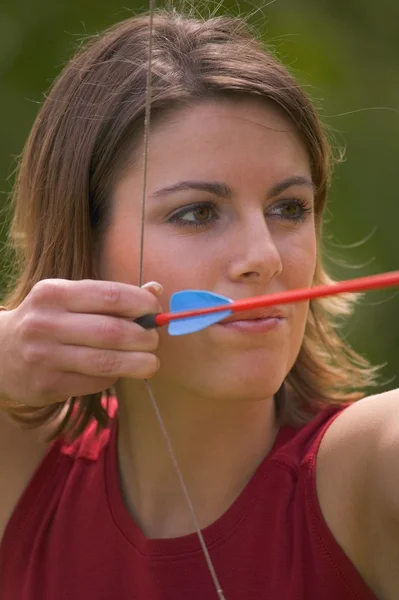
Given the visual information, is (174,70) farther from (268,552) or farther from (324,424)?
(268,552)

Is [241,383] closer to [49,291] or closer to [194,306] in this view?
[194,306]

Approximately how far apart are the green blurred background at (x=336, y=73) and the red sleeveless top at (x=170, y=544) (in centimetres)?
163

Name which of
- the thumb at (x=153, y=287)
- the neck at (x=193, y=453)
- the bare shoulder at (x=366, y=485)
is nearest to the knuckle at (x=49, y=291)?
the thumb at (x=153, y=287)

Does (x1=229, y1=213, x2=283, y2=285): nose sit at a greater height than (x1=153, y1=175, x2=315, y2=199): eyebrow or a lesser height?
lesser

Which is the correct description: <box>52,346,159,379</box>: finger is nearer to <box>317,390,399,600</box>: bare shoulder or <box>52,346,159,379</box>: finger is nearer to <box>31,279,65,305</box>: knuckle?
<box>31,279,65,305</box>: knuckle

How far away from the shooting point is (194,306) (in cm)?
112

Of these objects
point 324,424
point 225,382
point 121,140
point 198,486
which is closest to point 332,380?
point 324,424

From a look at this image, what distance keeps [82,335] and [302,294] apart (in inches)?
11.2

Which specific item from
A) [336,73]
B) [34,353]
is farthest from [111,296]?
[336,73]

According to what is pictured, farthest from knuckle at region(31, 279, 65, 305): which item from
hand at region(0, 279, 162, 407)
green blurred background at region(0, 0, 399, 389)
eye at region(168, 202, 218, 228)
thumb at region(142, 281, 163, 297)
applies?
green blurred background at region(0, 0, 399, 389)

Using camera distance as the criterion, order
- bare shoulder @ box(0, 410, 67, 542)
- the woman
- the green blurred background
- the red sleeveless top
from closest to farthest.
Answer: the woman → the red sleeveless top → bare shoulder @ box(0, 410, 67, 542) → the green blurred background

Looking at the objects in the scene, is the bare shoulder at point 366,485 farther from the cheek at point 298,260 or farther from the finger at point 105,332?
the finger at point 105,332

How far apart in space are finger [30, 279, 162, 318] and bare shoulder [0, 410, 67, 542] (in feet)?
1.64

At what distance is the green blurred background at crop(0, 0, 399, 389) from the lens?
10.0 feet
